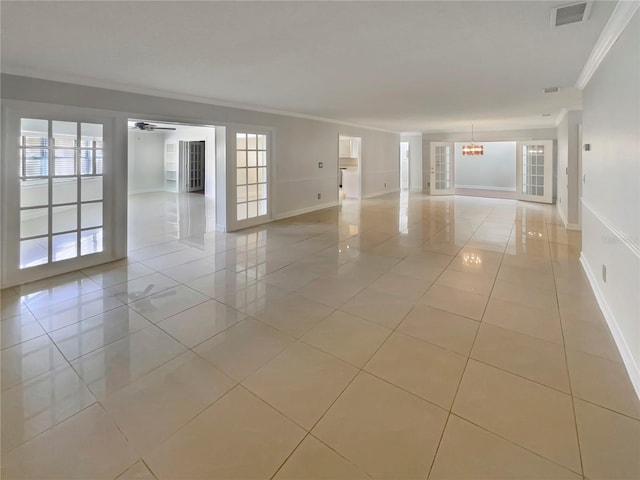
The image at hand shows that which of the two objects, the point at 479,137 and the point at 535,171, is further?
the point at 479,137

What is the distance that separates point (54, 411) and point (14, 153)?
312 cm

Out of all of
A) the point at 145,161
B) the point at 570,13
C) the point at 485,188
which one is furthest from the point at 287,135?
the point at 485,188

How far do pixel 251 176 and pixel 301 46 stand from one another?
12.4 ft

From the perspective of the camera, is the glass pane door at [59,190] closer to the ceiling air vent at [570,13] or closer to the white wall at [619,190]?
the ceiling air vent at [570,13]

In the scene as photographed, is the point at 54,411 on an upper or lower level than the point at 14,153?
lower

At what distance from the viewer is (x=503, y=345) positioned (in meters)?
2.36

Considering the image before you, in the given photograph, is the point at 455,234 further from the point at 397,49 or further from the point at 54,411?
the point at 54,411

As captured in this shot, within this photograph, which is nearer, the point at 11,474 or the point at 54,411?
the point at 11,474

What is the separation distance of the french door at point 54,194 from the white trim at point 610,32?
510 cm

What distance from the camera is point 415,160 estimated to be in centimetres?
1291

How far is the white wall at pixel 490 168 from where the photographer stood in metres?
13.3

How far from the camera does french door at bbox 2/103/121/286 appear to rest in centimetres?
358

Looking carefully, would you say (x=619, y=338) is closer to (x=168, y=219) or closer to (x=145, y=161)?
(x=168, y=219)

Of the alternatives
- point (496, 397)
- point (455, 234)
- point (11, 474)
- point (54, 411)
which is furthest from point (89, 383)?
point (455, 234)
